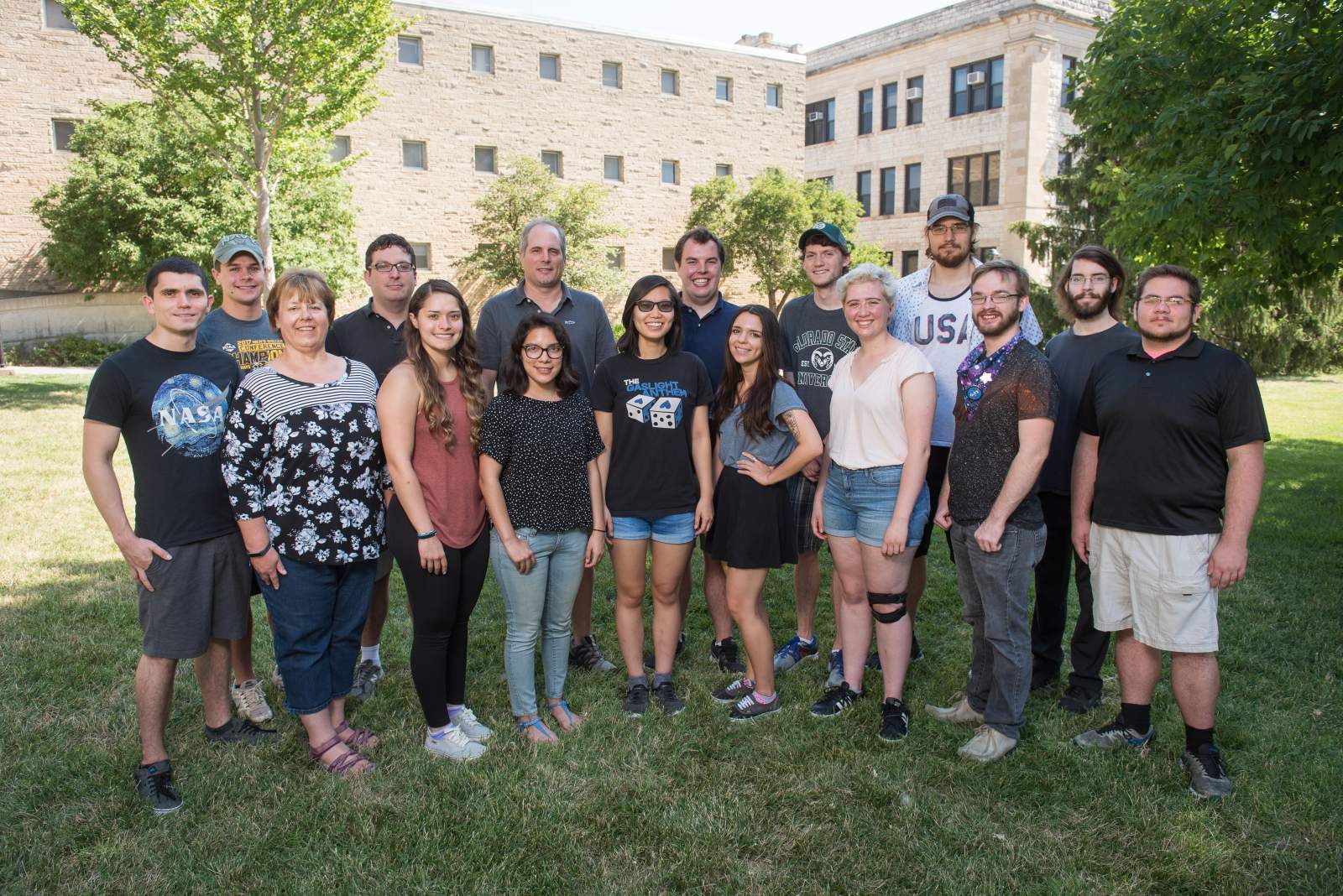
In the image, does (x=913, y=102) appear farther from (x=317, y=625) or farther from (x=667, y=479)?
(x=317, y=625)

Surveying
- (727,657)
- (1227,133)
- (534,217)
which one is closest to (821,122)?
(534,217)

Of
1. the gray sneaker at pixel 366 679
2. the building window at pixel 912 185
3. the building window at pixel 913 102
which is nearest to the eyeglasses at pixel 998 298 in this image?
the gray sneaker at pixel 366 679

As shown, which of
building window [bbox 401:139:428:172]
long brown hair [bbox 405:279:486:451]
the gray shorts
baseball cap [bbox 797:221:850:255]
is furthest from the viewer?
building window [bbox 401:139:428:172]

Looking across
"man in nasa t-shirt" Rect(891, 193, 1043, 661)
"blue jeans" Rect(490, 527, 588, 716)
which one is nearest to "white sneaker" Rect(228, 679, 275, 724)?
"blue jeans" Rect(490, 527, 588, 716)

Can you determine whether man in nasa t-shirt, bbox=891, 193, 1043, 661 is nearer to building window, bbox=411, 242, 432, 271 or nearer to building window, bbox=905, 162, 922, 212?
building window, bbox=411, 242, 432, 271

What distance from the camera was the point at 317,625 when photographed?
3.75 m

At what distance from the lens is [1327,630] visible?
5.45m

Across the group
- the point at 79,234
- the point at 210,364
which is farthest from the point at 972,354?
the point at 79,234

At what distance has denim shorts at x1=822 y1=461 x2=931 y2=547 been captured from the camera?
160 inches

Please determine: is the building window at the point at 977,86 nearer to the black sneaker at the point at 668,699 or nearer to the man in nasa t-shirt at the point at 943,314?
the man in nasa t-shirt at the point at 943,314

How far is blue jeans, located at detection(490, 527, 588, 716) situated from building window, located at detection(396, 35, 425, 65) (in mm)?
29279

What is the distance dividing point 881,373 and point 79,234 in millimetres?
25285

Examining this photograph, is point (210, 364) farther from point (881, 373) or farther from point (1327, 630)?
point (1327, 630)

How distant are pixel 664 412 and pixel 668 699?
1.51 m
